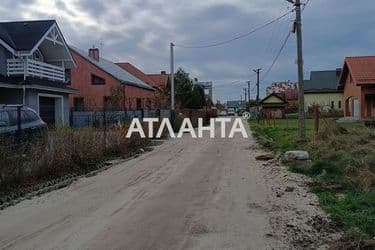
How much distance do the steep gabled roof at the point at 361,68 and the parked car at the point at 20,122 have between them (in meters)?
30.8

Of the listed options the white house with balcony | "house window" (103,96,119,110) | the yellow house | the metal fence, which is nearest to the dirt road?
the metal fence

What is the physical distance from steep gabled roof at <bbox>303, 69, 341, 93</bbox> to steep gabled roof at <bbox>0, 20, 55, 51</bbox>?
53760 mm

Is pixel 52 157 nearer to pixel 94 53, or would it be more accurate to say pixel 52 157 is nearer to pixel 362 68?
pixel 362 68

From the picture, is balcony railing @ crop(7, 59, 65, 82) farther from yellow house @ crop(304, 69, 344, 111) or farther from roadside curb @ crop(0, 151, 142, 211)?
yellow house @ crop(304, 69, 344, 111)

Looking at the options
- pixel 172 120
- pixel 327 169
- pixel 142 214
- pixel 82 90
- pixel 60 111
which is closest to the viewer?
pixel 142 214

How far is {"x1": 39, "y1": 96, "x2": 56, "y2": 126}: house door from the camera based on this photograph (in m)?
31.2

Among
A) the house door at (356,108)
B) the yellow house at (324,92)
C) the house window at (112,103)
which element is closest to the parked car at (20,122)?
the house window at (112,103)

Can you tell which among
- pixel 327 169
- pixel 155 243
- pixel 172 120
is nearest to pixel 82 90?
pixel 172 120

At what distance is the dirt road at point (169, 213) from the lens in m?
6.60

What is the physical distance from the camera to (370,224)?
7023mm

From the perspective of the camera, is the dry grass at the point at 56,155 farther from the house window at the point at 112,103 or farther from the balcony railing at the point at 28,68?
the balcony railing at the point at 28,68

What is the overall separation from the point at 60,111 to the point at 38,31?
539cm

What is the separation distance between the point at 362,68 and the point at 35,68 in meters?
27.0

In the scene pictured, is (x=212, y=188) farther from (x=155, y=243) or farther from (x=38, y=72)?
(x=38, y=72)
